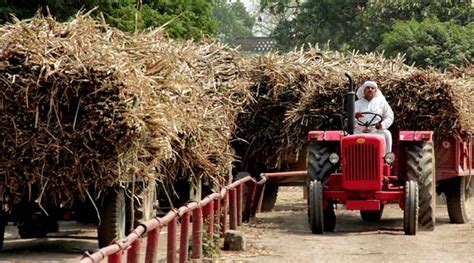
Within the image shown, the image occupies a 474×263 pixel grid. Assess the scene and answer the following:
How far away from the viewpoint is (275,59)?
22094 mm

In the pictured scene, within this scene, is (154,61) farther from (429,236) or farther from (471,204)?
(471,204)

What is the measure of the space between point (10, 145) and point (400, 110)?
8.21 m

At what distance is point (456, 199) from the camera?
19.6m

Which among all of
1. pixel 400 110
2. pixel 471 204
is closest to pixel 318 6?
pixel 471 204

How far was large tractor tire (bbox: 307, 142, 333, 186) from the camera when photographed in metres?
17.8

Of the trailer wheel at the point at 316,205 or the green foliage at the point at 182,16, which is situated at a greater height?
the green foliage at the point at 182,16

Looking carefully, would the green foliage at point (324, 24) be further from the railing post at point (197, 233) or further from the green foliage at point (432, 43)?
the railing post at point (197, 233)

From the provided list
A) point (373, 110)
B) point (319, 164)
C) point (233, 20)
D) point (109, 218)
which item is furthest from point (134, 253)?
point (233, 20)

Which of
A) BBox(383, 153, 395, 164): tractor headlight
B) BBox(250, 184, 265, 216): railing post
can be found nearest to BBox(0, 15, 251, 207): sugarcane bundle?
BBox(383, 153, 395, 164): tractor headlight

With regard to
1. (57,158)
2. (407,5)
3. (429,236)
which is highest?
(407,5)

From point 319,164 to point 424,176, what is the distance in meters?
1.54

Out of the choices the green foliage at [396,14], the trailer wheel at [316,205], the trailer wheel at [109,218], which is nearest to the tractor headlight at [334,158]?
the trailer wheel at [316,205]

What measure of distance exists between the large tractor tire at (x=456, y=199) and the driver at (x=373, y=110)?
8.04ft

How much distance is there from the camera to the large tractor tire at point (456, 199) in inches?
769
